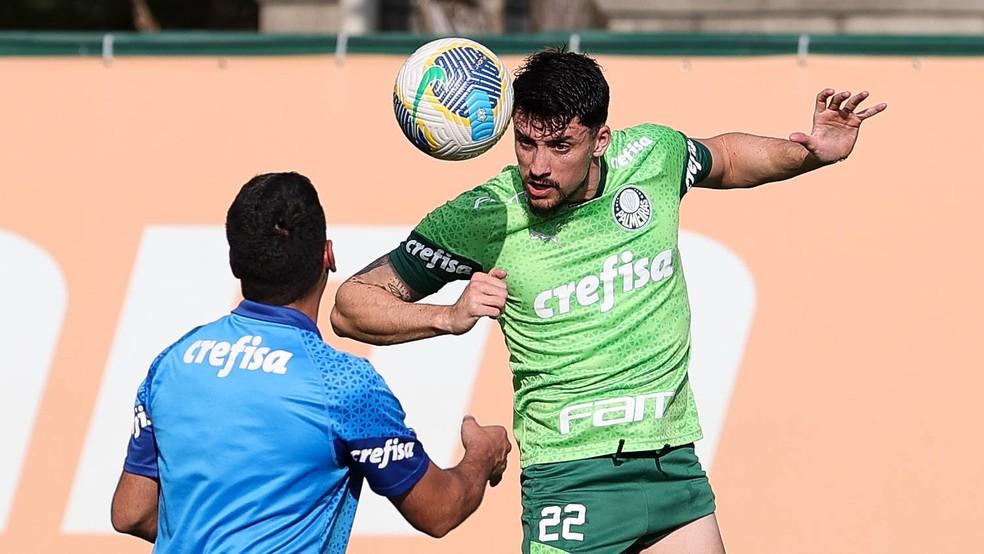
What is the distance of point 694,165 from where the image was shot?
496 cm

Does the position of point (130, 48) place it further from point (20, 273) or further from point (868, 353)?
point (868, 353)

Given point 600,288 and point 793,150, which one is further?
point 793,150

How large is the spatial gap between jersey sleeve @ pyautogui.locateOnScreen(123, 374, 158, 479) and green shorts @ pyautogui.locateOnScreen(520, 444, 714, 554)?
134 centimetres

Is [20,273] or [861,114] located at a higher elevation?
[861,114]

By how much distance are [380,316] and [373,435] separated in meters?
1.00

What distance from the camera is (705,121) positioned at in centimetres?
679

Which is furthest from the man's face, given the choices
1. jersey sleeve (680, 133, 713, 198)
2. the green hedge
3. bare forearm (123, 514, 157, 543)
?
the green hedge

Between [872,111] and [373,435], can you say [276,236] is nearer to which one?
[373,435]

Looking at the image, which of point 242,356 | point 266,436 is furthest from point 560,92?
point 266,436

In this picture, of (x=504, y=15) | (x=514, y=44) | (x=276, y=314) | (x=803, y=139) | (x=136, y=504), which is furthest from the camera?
(x=504, y=15)

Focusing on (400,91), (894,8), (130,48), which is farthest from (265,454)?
(894,8)

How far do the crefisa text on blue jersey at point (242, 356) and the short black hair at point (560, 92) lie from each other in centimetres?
132

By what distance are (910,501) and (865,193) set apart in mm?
1381

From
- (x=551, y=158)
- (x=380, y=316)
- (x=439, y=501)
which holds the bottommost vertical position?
(x=439, y=501)
